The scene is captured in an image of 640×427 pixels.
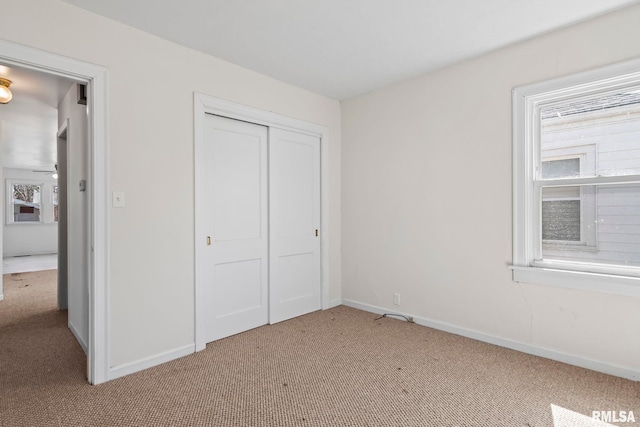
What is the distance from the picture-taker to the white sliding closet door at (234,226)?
3.01m

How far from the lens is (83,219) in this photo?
2973 mm

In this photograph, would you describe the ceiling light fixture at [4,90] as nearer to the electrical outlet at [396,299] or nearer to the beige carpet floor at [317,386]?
the beige carpet floor at [317,386]

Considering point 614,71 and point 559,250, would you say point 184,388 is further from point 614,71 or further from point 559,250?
point 614,71

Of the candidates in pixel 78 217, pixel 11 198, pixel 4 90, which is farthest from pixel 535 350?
pixel 11 198

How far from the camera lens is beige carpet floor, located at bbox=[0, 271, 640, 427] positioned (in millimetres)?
1908

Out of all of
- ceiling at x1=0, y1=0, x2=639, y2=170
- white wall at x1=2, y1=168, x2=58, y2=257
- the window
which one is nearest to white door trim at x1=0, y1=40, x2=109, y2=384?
ceiling at x1=0, y1=0, x2=639, y2=170

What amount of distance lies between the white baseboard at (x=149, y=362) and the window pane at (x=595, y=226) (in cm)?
298

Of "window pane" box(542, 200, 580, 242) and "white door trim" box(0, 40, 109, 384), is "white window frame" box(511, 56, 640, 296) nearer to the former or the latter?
"window pane" box(542, 200, 580, 242)

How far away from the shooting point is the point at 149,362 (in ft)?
8.27

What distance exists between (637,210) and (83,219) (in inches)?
170

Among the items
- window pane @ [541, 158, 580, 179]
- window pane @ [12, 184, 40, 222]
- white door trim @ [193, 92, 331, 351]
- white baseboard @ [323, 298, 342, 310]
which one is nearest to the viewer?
window pane @ [541, 158, 580, 179]

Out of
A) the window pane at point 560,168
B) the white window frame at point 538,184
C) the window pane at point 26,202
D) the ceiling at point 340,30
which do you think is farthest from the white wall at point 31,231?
the window pane at point 560,168

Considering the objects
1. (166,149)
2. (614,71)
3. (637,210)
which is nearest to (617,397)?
(637,210)

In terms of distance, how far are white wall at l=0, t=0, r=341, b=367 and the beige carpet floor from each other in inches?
15.3
